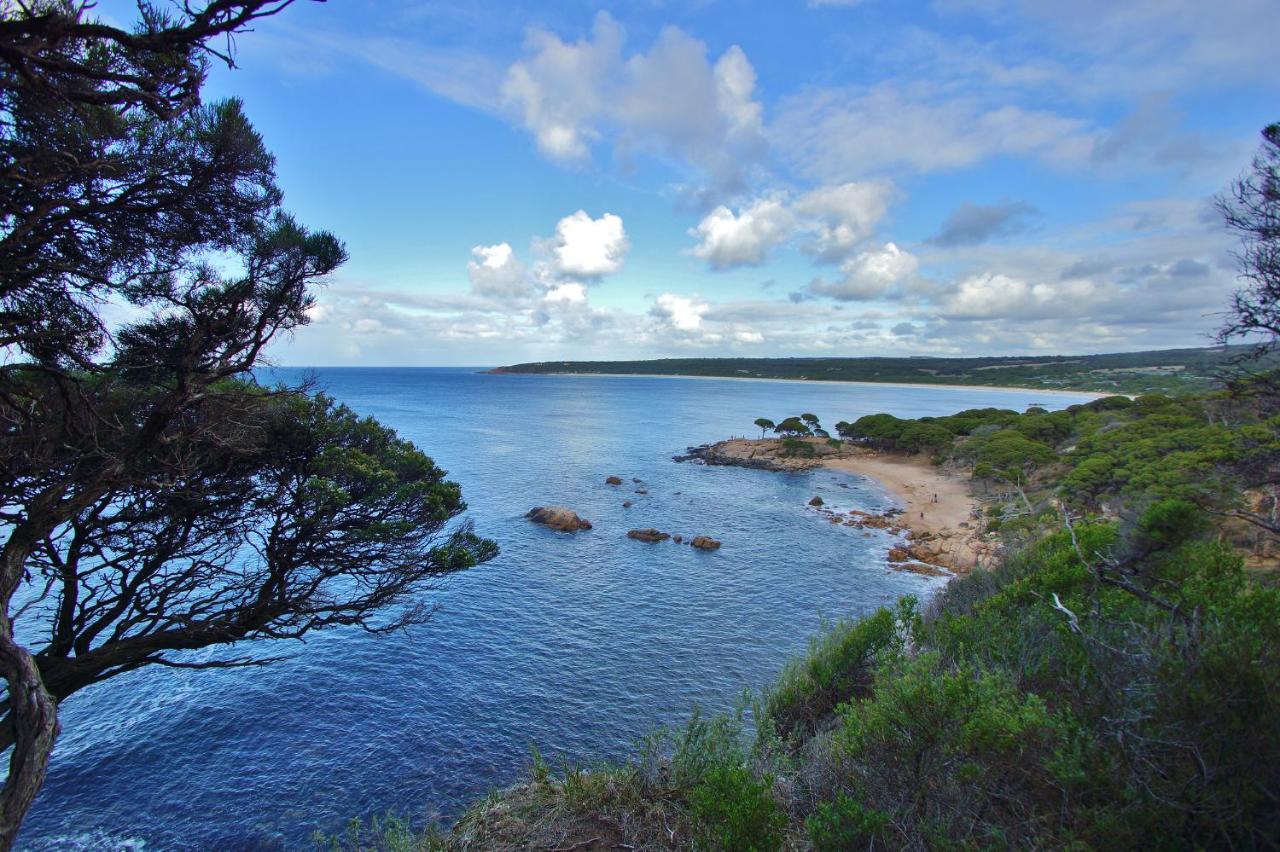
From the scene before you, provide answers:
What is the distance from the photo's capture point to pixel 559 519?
37.0m

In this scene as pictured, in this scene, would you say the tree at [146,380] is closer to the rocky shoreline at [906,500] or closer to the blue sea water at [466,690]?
the blue sea water at [466,690]

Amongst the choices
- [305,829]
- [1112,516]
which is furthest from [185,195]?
[1112,516]

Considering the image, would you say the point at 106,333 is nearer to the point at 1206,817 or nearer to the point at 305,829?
the point at 305,829

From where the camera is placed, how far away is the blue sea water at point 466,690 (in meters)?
13.9

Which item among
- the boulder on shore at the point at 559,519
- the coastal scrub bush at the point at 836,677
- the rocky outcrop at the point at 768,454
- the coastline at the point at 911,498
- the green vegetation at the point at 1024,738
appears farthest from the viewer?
the rocky outcrop at the point at 768,454

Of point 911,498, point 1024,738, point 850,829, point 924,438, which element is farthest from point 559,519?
point 924,438

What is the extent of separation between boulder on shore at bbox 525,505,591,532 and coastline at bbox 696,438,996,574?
18176 mm

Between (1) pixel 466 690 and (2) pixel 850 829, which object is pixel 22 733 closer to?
(2) pixel 850 829

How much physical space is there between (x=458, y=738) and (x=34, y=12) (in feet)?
56.5

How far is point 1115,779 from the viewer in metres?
4.98

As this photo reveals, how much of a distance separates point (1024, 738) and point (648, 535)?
2996cm

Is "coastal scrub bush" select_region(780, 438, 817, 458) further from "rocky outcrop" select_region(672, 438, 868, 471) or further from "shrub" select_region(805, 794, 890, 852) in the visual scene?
"shrub" select_region(805, 794, 890, 852)

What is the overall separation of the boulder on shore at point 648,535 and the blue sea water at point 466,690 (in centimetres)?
65

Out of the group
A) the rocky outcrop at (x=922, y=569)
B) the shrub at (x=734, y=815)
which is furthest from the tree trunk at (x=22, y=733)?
the rocky outcrop at (x=922, y=569)
